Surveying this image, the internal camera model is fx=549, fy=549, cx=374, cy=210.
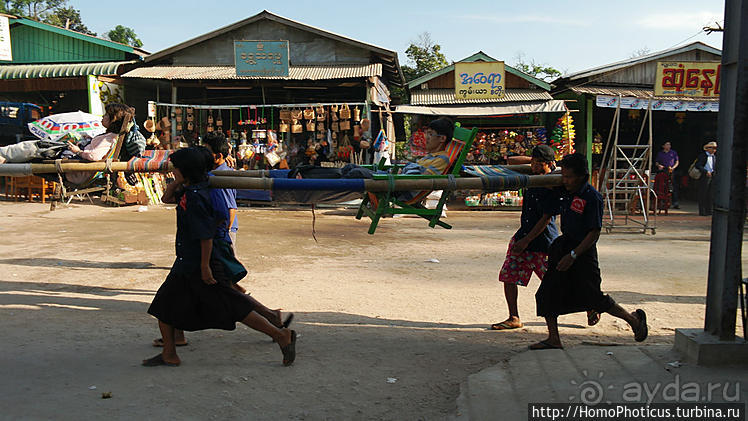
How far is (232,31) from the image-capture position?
51.0 feet

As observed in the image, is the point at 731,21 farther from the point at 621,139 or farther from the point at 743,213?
the point at 621,139

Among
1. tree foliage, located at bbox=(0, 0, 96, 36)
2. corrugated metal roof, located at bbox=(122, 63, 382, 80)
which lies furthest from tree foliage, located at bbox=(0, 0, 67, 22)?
corrugated metal roof, located at bbox=(122, 63, 382, 80)

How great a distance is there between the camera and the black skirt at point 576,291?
14.3ft

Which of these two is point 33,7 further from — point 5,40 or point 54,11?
point 5,40

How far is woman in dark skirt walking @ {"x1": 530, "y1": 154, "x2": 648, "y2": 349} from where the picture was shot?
431 centimetres

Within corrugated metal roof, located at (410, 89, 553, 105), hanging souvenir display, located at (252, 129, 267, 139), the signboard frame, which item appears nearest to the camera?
hanging souvenir display, located at (252, 129, 267, 139)

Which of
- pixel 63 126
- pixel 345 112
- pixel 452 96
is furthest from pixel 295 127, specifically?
pixel 63 126

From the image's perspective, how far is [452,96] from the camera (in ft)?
52.3

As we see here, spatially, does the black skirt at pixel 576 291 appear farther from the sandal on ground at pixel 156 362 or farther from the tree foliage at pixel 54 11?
the tree foliage at pixel 54 11

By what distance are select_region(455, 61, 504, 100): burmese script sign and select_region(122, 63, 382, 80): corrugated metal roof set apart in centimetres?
225

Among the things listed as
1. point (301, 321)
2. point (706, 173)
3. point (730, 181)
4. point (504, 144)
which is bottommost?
point (301, 321)

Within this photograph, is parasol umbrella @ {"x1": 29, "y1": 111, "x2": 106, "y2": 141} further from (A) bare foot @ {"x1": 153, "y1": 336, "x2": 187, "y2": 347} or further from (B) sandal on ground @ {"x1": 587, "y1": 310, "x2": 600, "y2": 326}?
(B) sandal on ground @ {"x1": 587, "y1": 310, "x2": 600, "y2": 326}

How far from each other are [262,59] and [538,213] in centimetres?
1119

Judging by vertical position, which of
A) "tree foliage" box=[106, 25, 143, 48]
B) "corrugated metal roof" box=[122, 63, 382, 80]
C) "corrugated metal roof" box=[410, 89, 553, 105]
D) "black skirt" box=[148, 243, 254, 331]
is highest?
"tree foliage" box=[106, 25, 143, 48]
